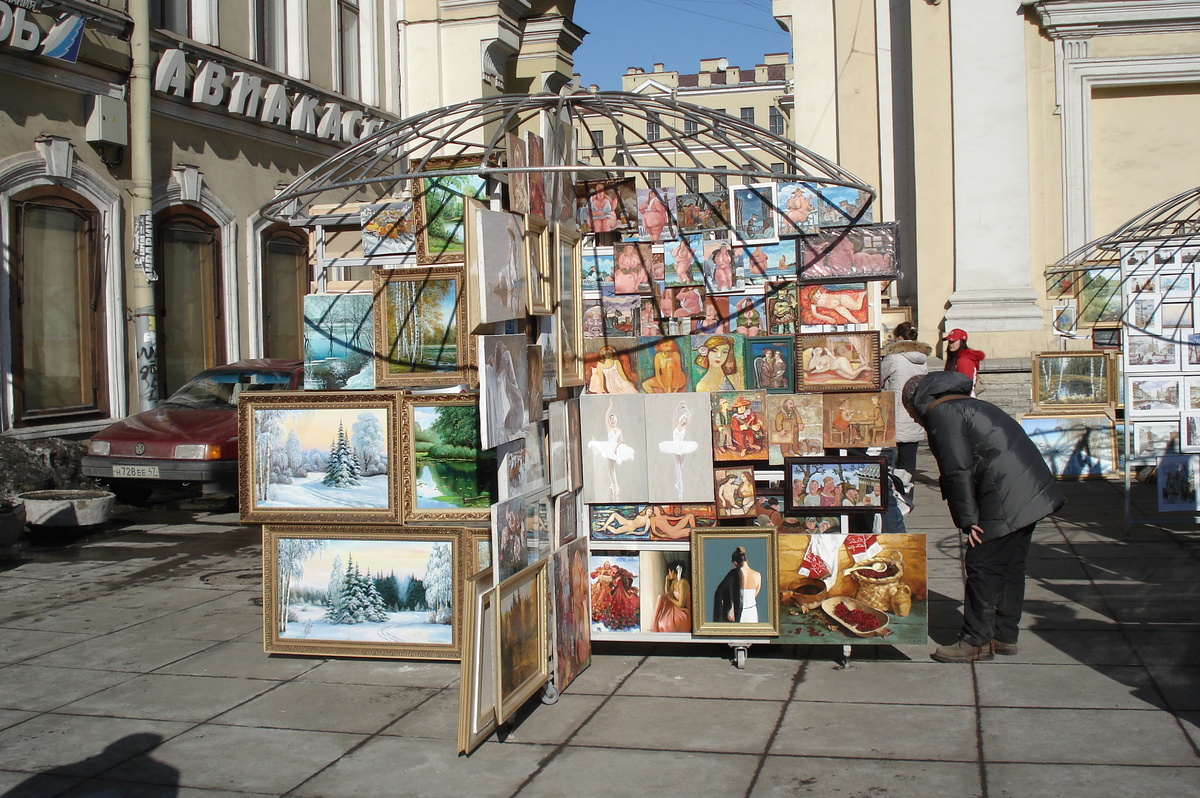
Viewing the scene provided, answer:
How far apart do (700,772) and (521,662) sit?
97 cm

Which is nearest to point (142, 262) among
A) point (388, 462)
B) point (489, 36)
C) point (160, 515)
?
point (160, 515)

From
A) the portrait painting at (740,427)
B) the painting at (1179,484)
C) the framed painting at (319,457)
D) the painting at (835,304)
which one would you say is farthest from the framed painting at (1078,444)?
the framed painting at (319,457)

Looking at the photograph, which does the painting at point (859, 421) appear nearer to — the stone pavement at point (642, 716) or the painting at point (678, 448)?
the painting at point (678, 448)

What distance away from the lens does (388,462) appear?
6.14 m

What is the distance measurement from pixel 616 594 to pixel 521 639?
1.15m

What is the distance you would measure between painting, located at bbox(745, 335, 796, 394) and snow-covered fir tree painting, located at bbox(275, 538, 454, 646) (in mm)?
1915

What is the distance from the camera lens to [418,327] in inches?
252

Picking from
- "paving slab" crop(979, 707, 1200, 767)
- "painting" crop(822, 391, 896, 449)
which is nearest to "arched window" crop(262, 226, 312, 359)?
"painting" crop(822, 391, 896, 449)

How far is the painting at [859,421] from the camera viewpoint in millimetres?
6348

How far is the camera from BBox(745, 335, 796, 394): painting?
21.1ft

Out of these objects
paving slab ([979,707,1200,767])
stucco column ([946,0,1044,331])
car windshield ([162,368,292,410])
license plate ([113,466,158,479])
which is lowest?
paving slab ([979,707,1200,767])

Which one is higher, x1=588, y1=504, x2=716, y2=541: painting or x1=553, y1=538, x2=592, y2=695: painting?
x1=588, y1=504, x2=716, y2=541: painting

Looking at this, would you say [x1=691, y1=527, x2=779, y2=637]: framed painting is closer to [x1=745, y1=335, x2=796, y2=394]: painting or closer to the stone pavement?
the stone pavement

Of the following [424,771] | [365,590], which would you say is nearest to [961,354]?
[365,590]
